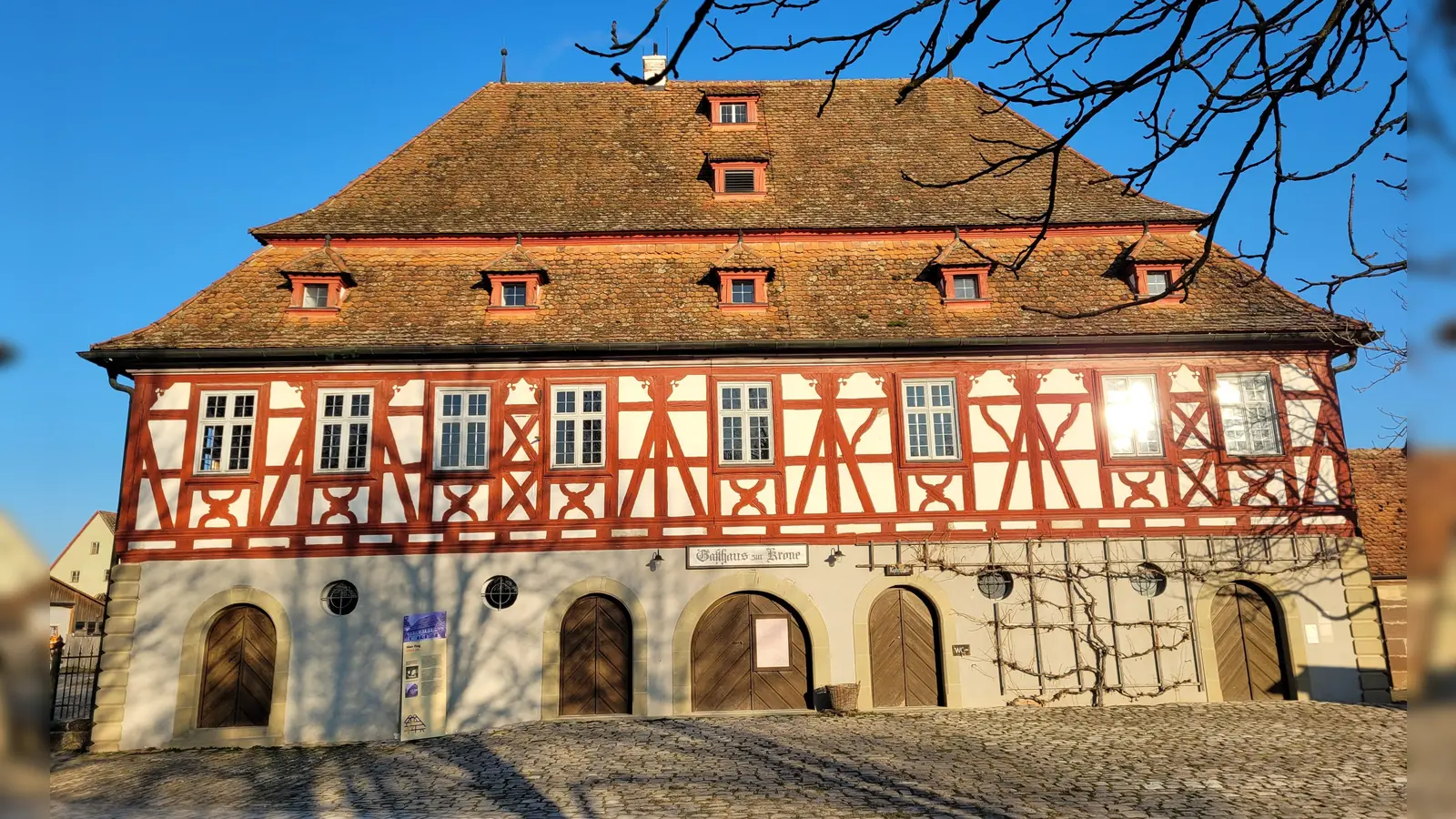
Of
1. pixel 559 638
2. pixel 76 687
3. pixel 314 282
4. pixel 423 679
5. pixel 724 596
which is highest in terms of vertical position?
pixel 314 282

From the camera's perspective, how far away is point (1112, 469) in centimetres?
1641

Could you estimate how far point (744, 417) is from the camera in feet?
54.7

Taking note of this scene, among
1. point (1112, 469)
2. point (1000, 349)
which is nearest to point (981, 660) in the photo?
point (1112, 469)

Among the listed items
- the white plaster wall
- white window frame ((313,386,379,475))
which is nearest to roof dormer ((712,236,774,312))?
the white plaster wall

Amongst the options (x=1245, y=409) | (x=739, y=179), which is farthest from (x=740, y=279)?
(x=1245, y=409)

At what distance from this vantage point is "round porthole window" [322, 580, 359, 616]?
51.6 ft

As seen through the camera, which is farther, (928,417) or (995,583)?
(928,417)

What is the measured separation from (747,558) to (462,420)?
217 inches

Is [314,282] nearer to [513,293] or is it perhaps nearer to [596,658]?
[513,293]

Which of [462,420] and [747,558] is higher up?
[462,420]

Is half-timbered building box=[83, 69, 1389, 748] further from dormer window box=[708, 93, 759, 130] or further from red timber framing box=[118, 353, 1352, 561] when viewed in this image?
dormer window box=[708, 93, 759, 130]

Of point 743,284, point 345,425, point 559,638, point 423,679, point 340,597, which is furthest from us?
point 743,284

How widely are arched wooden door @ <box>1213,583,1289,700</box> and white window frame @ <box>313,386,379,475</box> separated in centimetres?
1472

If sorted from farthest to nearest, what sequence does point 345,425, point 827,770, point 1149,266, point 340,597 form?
point 1149,266 < point 345,425 < point 340,597 < point 827,770
